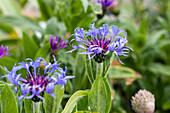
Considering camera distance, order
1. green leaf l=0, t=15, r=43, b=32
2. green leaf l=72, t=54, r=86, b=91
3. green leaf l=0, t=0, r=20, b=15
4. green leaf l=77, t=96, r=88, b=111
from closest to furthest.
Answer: green leaf l=77, t=96, r=88, b=111, green leaf l=72, t=54, r=86, b=91, green leaf l=0, t=15, r=43, b=32, green leaf l=0, t=0, r=20, b=15

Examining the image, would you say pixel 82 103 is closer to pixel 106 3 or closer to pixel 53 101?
pixel 53 101

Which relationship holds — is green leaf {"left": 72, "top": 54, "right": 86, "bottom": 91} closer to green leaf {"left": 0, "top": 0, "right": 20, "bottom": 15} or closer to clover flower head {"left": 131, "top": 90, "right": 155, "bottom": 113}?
clover flower head {"left": 131, "top": 90, "right": 155, "bottom": 113}

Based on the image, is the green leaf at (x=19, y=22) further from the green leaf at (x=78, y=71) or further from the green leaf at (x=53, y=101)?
the green leaf at (x=53, y=101)

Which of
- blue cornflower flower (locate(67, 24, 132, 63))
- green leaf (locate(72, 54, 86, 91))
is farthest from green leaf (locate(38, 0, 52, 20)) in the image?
blue cornflower flower (locate(67, 24, 132, 63))

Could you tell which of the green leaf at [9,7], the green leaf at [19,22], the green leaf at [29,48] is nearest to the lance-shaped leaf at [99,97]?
the green leaf at [29,48]

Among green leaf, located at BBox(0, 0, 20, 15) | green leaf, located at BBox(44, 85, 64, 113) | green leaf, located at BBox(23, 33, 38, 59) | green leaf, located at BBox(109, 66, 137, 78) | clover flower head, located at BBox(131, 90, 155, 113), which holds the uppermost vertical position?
green leaf, located at BBox(0, 0, 20, 15)

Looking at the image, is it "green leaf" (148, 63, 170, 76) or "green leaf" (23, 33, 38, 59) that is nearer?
"green leaf" (23, 33, 38, 59)

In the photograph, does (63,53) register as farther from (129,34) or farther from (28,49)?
(129,34)

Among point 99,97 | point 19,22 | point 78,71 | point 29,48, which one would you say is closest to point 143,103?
point 99,97
